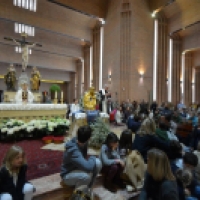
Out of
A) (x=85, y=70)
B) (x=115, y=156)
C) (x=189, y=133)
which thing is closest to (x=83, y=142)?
(x=115, y=156)

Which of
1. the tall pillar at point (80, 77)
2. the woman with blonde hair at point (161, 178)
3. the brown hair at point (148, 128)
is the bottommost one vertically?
the woman with blonde hair at point (161, 178)

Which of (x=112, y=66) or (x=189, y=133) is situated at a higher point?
(x=112, y=66)

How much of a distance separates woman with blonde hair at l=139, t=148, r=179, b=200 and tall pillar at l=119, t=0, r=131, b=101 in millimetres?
11563

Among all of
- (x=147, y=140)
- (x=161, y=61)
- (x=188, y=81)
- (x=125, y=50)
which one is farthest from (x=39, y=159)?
(x=188, y=81)

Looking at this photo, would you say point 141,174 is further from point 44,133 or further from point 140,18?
point 140,18

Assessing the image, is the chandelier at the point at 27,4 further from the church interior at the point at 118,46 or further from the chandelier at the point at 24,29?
the chandelier at the point at 24,29

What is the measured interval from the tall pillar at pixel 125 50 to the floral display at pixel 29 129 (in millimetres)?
8217

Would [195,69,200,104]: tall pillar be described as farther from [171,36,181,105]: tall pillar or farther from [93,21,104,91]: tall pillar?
[93,21,104,91]: tall pillar

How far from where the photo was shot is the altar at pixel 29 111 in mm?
5292

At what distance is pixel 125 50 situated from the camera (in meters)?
13.3

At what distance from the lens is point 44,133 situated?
5.32m

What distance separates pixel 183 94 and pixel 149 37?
5.56 m

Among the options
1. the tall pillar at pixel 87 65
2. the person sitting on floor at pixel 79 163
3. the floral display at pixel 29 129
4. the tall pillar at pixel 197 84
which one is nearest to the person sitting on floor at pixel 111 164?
the person sitting on floor at pixel 79 163

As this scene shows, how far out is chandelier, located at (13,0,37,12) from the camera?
1336 cm
